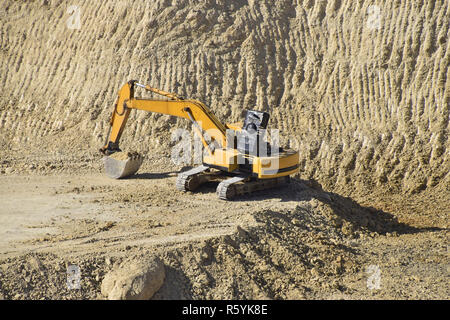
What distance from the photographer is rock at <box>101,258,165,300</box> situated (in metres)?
7.93

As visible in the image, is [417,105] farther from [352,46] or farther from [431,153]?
[352,46]

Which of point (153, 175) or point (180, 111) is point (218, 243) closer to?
point (180, 111)

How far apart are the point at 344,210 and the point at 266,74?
23.3ft

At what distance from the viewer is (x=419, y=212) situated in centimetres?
1396

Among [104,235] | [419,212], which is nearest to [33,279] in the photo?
[104,235]

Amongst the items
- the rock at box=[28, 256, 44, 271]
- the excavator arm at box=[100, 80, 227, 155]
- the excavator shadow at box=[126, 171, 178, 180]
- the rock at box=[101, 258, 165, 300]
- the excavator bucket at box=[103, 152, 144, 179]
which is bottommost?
the rock at box=[101, 258, 165, 300]

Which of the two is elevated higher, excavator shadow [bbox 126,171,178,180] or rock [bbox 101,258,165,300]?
excavator shadow [bbox 126,171,178,180]

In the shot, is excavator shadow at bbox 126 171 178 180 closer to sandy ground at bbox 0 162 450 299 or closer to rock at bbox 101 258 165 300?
sandy ground at bbox 0 162 450 299

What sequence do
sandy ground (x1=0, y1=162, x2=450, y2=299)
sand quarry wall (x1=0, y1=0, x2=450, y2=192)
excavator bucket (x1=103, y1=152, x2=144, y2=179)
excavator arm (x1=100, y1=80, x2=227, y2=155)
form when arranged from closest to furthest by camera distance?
sandy ground (x1=0, y1=162, x2=450, y2=299), excavator arm (x1=100, y1=80, x2=227, y2=155), excavator bucket (x1=103, y1=152, x2=144, y2=179), sand quarry wall (x1=0, y1=0, x2=450, y2=192)

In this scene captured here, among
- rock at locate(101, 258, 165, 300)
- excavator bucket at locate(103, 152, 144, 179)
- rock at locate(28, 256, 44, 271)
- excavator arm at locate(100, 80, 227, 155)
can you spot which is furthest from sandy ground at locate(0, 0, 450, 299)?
excavator arm at locate(100, 80, 227, 155)

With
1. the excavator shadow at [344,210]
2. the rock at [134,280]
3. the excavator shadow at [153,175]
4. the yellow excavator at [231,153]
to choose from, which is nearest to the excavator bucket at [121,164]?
the yellow excavator at [231,153]

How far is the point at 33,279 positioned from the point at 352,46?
13252mm
